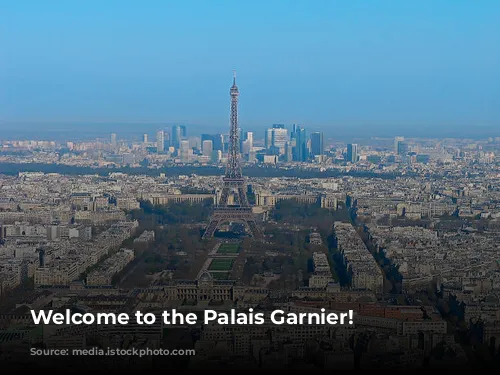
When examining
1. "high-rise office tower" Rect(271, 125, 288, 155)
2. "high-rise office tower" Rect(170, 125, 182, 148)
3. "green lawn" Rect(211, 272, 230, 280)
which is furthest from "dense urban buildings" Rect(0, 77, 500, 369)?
"high-rise office tower" Rect(170, 125, 182, 148)

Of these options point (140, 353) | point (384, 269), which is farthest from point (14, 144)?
point (140, 353)

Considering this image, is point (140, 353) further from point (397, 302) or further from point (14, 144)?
point (14, 144)

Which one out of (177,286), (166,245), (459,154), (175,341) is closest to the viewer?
(175,341)

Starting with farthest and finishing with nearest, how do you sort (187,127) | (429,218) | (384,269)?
1. (187,127)
2. (429,218)
3. (384,269)

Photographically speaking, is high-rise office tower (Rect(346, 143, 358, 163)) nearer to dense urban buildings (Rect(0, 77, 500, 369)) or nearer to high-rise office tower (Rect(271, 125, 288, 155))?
high-rise office tower (Rect(271, 125, 288, 155))

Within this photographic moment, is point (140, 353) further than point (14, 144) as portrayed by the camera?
No

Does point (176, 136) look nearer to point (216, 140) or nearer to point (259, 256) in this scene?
point (216, 140)
